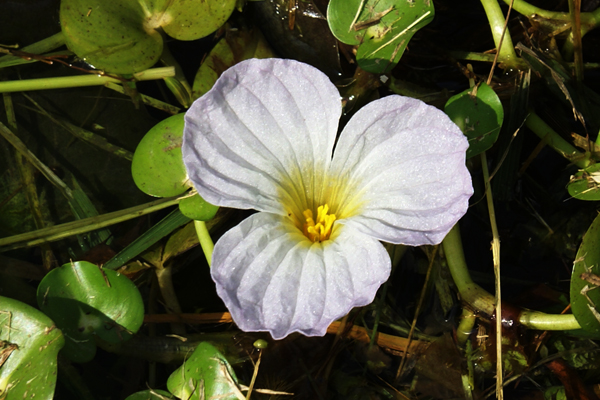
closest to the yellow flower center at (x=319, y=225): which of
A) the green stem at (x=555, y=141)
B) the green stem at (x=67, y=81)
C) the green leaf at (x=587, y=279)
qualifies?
the green leaf at (x=587, y=279)

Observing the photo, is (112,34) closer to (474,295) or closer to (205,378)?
(205,378)

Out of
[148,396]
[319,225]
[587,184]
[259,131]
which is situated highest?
[259,131]

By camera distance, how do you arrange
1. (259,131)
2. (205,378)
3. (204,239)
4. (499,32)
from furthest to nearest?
(499,32) < (204,239) < (205,378) < (259,131)

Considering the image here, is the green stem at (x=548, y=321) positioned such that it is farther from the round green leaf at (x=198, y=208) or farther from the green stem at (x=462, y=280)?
the round green leaf at (x=198, y=208)

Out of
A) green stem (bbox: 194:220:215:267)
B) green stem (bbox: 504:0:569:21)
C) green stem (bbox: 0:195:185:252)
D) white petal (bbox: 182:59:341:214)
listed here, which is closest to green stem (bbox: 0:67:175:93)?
green stem (bbox: 0:195:185:252)

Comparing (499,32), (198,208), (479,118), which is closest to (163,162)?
(198,208)

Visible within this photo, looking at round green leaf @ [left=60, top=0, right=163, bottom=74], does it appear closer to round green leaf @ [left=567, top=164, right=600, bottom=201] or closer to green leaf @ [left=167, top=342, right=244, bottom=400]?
green leaf @ [left=167, top=342, right=244, bottom=400]

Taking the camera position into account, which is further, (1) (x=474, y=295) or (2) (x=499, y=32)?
(2) (x=499, y=32)

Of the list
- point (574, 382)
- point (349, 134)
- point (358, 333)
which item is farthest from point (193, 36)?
point (574, 382)
